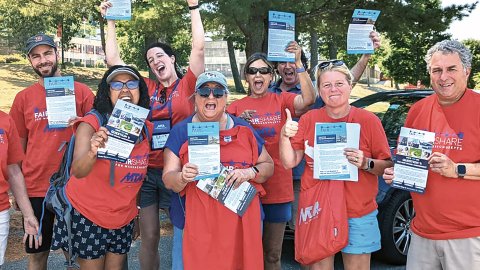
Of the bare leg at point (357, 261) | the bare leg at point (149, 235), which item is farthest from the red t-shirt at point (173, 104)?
the bare leg at point (357, 261)

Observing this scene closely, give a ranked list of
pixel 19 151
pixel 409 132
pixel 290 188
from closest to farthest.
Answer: pixel 409 132 < pixel 19 151 < pixel 290 188

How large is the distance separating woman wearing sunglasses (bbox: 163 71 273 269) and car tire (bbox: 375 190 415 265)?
2092 mm

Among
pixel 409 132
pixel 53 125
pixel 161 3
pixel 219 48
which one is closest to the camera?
pixel 409 132

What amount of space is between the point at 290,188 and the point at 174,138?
3.85 ft

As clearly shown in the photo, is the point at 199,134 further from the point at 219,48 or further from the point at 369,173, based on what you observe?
the point at 219,48

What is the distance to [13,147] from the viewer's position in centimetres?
299

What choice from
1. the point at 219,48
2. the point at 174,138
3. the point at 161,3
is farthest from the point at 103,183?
the point at 219,48

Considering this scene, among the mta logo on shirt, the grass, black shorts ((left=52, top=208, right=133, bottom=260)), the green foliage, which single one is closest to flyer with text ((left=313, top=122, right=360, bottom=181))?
the mta logo on shirt

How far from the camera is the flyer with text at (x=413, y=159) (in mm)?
2557

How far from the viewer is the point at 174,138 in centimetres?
291

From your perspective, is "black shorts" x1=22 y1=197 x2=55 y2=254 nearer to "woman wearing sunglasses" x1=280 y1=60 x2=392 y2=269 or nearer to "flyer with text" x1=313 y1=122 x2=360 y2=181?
"woman wearing sunglasses" x1=280 y1=60 x2=392 y2=269

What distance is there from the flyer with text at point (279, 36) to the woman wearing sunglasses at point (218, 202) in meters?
0.77

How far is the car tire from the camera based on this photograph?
454 cm

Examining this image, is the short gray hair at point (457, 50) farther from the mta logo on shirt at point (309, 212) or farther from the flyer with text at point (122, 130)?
the flyer with text at point (122, 130)
